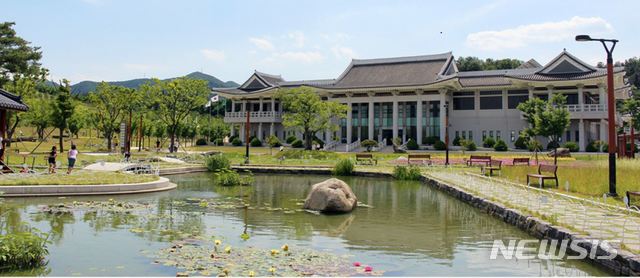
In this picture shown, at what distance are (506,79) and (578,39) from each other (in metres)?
39.7

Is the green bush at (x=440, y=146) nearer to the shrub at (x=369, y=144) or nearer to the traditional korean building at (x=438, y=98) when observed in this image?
the traditional korean building at (x=438, y=98)

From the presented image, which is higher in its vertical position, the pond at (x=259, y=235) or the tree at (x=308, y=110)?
the tree at (x=308, y=110)

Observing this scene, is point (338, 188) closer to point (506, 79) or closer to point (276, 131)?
point (506, 79)

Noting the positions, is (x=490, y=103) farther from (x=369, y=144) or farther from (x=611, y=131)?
(x=611, y=131)

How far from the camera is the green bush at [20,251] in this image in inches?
275

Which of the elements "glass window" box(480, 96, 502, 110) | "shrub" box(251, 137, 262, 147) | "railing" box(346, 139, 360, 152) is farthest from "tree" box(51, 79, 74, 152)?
"glass window" box(480, 96, 502, 110)

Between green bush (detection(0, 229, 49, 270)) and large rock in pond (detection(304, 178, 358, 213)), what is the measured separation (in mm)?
7576

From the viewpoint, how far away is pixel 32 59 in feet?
184

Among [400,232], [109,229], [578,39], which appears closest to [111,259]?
[109,229]

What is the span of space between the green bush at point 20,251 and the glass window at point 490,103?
5033cm

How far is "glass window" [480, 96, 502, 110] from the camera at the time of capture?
51.7 meters

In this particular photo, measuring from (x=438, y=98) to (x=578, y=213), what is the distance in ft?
139

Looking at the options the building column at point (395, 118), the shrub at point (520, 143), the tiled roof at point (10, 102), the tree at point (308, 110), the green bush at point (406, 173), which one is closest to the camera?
the tiled roof at point (10, 102)

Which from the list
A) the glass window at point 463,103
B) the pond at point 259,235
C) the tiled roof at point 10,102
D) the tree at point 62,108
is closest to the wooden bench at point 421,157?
the pond at point 259,235
